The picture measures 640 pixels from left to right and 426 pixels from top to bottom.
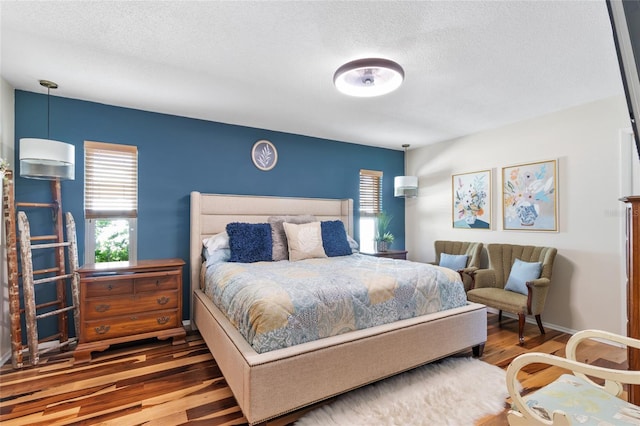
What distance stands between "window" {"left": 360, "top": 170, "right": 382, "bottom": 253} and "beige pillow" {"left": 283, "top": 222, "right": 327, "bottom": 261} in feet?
5.34

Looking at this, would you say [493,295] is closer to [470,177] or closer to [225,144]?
[470,177]

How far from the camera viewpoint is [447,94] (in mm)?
3070

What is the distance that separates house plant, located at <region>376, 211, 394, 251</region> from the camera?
4738 mm

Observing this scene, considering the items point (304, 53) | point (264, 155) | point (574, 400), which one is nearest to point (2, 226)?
point (264, 155)

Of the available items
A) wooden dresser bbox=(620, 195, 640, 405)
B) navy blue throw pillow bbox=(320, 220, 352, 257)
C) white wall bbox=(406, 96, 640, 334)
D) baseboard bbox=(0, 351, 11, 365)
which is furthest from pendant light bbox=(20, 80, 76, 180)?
white wall bbox=(406, 96, 640, 334)

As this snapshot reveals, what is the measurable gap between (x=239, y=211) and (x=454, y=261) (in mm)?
2958

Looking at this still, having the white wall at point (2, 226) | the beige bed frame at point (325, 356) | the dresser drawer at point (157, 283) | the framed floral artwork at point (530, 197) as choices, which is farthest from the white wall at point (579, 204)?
the white wall at point (2, 226)

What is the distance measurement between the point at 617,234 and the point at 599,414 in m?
2.68

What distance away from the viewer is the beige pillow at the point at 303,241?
135 inches

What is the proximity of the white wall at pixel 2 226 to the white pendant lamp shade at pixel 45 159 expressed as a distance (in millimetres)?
285

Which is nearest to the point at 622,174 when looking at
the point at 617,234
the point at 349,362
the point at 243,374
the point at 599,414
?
the point at 617,234

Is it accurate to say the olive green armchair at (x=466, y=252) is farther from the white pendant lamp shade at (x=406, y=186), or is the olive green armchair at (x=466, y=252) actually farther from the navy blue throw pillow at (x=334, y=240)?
the navy blue throw pillow at (x=334, y=240)

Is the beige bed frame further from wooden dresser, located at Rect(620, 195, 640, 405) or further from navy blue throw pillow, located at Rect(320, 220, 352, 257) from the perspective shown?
navy blue throw pillow, located at Rect(320, 220, 352, 257)

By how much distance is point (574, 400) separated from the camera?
1.33 meters
